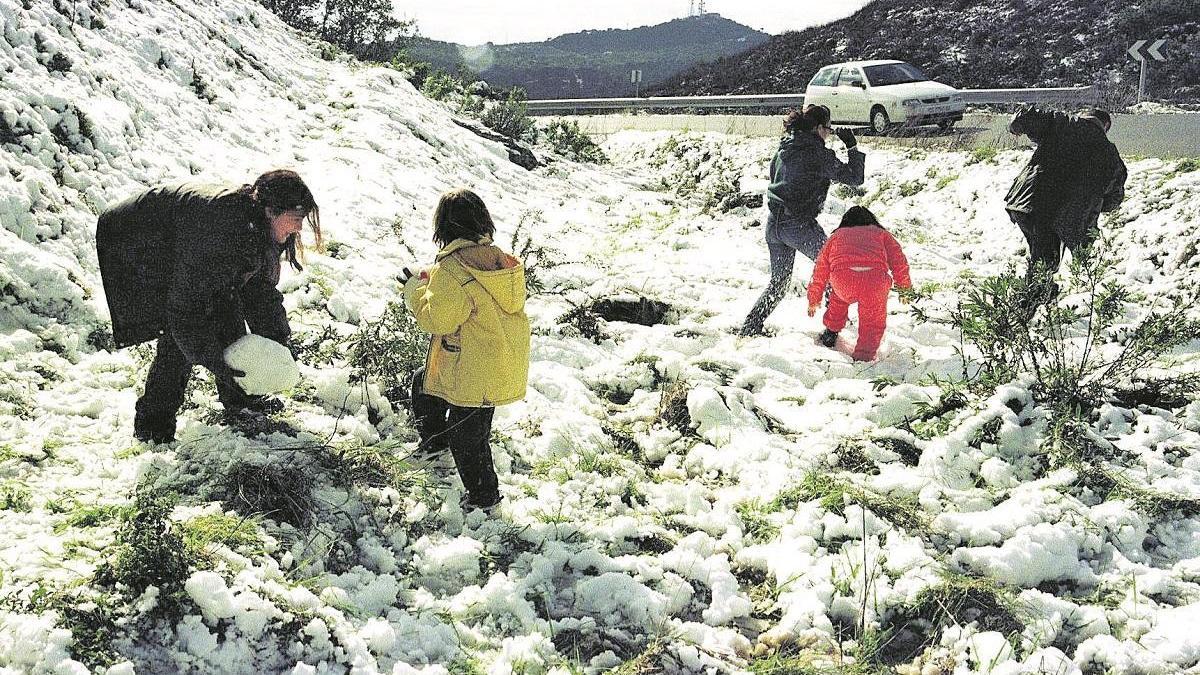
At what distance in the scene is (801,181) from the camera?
6.16 meters

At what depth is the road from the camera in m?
11.1

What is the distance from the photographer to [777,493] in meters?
3.99

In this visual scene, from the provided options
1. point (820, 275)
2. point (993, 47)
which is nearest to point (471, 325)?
point (820, 275)

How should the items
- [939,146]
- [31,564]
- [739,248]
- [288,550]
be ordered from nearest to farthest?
1. [31,564]
2. [288,550]
3. [739,248]
4. [939,146]

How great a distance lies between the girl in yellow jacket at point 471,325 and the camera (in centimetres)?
344

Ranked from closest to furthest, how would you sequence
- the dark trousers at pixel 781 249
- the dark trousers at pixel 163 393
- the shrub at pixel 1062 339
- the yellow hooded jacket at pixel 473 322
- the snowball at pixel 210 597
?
1. the snowball at pixel 210 597
2. the yellow hooded jacket at pixel 473 322
3. the dark trousers at pixel 163 393
4. the shrub at pixel 1062 339
5. the dark trousers at pixel 781 249

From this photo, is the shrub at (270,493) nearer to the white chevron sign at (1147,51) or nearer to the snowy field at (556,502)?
the snowy field at (556,502)

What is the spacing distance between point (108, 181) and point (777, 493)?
5.53 meters

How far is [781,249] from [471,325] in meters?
3.69

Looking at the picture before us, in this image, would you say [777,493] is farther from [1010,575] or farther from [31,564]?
[31,564]

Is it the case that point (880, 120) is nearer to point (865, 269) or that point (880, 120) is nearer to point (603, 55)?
point (865, 269)

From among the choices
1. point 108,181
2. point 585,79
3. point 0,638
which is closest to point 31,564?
point 0,638

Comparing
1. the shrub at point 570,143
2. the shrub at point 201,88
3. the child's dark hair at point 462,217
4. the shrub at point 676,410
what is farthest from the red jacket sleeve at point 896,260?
the shrub at point 570,143

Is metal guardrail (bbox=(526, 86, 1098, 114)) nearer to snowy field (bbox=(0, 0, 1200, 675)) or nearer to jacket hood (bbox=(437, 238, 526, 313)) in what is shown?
snowy field (bbox=(0, 0, 1200, 675))
